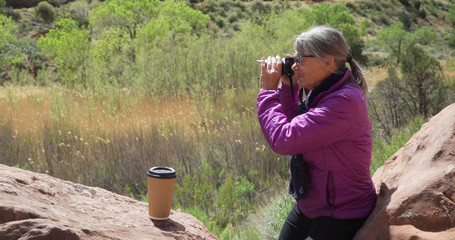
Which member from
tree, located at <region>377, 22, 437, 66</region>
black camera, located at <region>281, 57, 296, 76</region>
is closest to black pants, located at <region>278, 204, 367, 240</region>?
black camera, located at <region>281, 57, 296, 76</region>

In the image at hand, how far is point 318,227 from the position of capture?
187cm

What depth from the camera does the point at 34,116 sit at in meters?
7.55

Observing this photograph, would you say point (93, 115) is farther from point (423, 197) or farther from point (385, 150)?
point (423, 197)

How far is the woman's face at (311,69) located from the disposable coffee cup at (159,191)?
76cm

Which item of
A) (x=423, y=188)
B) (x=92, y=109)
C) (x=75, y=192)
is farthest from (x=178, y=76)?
(x=423, y=188)

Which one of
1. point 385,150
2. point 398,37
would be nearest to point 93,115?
point 385,150

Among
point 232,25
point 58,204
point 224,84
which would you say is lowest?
point 232,25

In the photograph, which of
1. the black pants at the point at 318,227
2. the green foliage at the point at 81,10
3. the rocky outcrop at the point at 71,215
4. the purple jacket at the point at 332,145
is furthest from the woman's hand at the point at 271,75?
the green foliage at the point at 81,10

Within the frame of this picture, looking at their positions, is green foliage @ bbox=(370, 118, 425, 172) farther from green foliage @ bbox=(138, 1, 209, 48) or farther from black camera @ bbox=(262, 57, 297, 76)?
green foliage @ bbox=(138, 1, 209, 48)

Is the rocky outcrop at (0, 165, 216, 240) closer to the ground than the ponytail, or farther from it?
closer to the ground

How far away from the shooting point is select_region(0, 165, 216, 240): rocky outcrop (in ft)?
5.57

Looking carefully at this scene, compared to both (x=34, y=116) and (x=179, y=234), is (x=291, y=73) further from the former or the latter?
(x=34, y=116)

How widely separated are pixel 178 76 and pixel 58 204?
29.0 ft

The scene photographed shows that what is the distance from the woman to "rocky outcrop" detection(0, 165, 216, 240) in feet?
2.24
